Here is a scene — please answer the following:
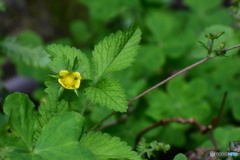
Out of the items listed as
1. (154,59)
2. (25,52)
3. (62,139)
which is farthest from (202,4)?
(62,139)

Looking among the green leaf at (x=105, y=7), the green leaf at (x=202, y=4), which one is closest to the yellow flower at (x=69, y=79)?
the green leaf at (x=105, y=7)

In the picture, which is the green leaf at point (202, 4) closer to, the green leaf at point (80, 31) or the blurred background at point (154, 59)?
the blurred background at point (154, 59)

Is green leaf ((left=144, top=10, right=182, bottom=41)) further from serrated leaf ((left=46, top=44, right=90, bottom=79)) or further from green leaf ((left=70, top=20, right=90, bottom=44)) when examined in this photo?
serrated leaf ((left=46, top=44, right=90, bottom=79))

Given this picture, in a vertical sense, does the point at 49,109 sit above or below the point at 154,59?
below

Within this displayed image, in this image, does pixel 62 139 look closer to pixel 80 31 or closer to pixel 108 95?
pixel 108 95

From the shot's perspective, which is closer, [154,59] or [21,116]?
[21,116]

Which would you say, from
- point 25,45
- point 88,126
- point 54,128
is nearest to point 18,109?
point 54,128
